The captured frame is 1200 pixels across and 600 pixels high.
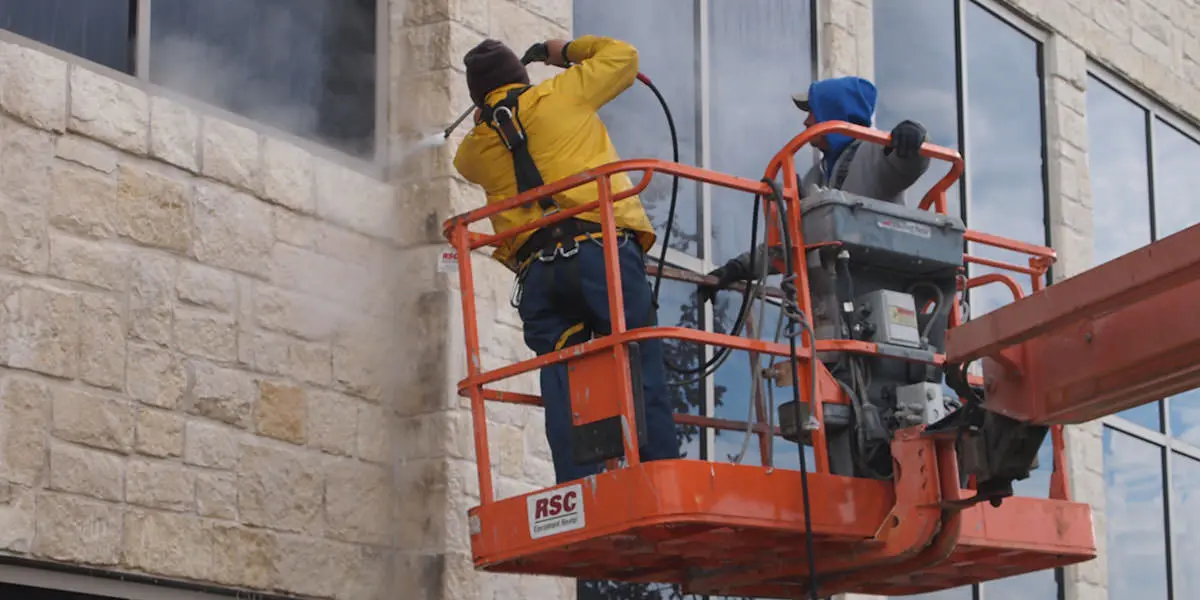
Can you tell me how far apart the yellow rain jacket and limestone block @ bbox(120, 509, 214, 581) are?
5.19ft

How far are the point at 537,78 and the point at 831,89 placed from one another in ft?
6.30

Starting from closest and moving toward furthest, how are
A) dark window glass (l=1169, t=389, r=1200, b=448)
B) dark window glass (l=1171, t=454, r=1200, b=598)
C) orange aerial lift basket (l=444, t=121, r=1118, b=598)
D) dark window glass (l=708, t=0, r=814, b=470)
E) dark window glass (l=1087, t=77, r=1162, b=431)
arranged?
orange aerial lift basket (l=444, t=121, r=1118, b=598), dark window glass (l=708, t=0, r=814, b=470), dark window glass (l=1171, t=454, r=1200, b=598), dark window glass (l=1087, t=77, r=1162, b=431), dark window glass (l=1169, t=389, r=1200, b=448)

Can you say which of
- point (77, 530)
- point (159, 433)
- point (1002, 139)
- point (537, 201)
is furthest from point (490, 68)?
point (1002, 139)

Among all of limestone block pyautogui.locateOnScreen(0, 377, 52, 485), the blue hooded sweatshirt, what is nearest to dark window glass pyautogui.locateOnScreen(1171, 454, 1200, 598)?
the blue hooded sweatshirt

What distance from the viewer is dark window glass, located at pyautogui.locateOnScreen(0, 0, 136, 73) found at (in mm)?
7730

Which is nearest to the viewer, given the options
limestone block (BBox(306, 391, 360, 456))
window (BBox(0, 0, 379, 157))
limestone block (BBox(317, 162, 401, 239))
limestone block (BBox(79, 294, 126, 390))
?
limestone block (BBox(79, 294, 126, 390))

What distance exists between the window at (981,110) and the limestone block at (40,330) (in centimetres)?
599

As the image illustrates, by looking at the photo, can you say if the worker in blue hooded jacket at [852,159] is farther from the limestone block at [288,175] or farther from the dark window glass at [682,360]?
the dark window glass at [682,360]

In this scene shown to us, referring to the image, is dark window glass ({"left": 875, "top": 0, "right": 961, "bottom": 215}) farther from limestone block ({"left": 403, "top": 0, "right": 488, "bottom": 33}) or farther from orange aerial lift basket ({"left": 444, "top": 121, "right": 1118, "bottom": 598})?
orange aerial lift basket ({"left": 444, "top": 121, "right": 1118, "bottom": 598})

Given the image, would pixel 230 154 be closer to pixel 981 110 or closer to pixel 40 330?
pixel 40 330

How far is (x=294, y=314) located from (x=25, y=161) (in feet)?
4.67

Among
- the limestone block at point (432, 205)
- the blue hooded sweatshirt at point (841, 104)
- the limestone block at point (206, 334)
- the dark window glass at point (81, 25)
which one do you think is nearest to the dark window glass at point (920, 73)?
the limestone block at point (432, 205)

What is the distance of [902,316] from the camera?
741 cm

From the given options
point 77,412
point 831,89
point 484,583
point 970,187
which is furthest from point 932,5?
point 77,412
